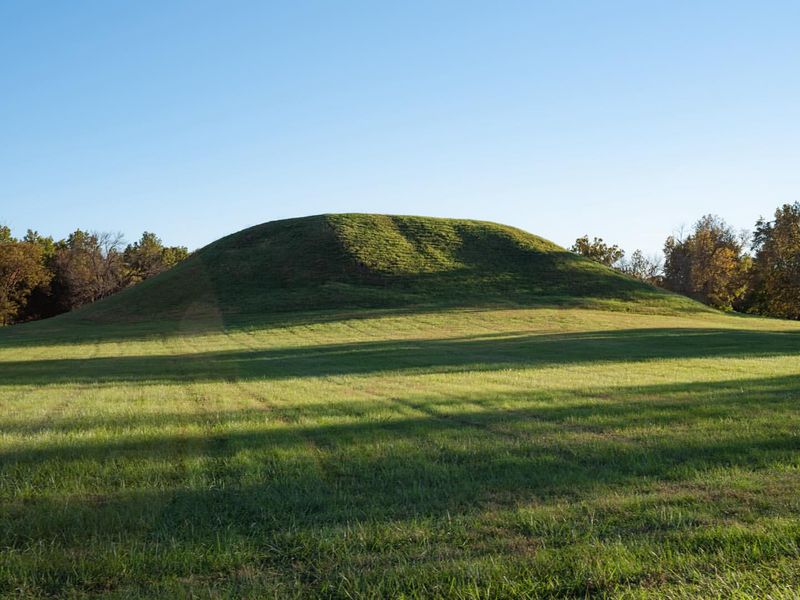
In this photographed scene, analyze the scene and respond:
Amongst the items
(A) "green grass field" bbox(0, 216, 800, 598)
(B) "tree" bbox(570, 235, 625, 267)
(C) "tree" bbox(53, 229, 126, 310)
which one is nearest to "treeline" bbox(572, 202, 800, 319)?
(B) "tree" bbox(570, 235, 625, 267)

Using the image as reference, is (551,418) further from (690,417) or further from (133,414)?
(133,414)

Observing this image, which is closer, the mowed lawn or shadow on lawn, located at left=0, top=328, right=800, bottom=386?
the mowed lawn

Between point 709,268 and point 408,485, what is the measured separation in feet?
305

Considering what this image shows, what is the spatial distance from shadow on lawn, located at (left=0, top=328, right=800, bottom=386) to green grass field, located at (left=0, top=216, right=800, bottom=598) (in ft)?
7.19

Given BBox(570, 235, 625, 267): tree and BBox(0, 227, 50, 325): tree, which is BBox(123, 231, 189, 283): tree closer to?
BBox(0, 227, 50, 325): tree

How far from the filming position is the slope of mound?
58.3 m

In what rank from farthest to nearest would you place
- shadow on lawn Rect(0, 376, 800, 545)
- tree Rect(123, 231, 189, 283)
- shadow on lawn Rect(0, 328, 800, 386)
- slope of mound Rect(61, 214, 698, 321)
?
1. tree Rect(123, 231, 189, 283)
2. slope of mound Rect(61, 214, 698, 321)
3. shadow on lawn Rect(0, 328, 800, 386)
4. shadow on lawn Rect(0, 376, 800, 545)

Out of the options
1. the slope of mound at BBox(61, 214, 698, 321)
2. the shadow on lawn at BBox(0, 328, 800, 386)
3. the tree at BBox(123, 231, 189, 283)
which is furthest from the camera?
the tree at BBox(123, 231, 189, 283)

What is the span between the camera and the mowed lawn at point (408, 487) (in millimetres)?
4727

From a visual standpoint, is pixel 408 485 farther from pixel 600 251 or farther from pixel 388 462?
pixel 600 251

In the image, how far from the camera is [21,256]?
3211 inches

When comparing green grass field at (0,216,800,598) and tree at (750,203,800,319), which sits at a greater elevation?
tree at (750,203,800,319)

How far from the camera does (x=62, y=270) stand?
90188 mm

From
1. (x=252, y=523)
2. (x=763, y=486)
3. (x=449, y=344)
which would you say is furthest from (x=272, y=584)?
(x=449, y=344)
